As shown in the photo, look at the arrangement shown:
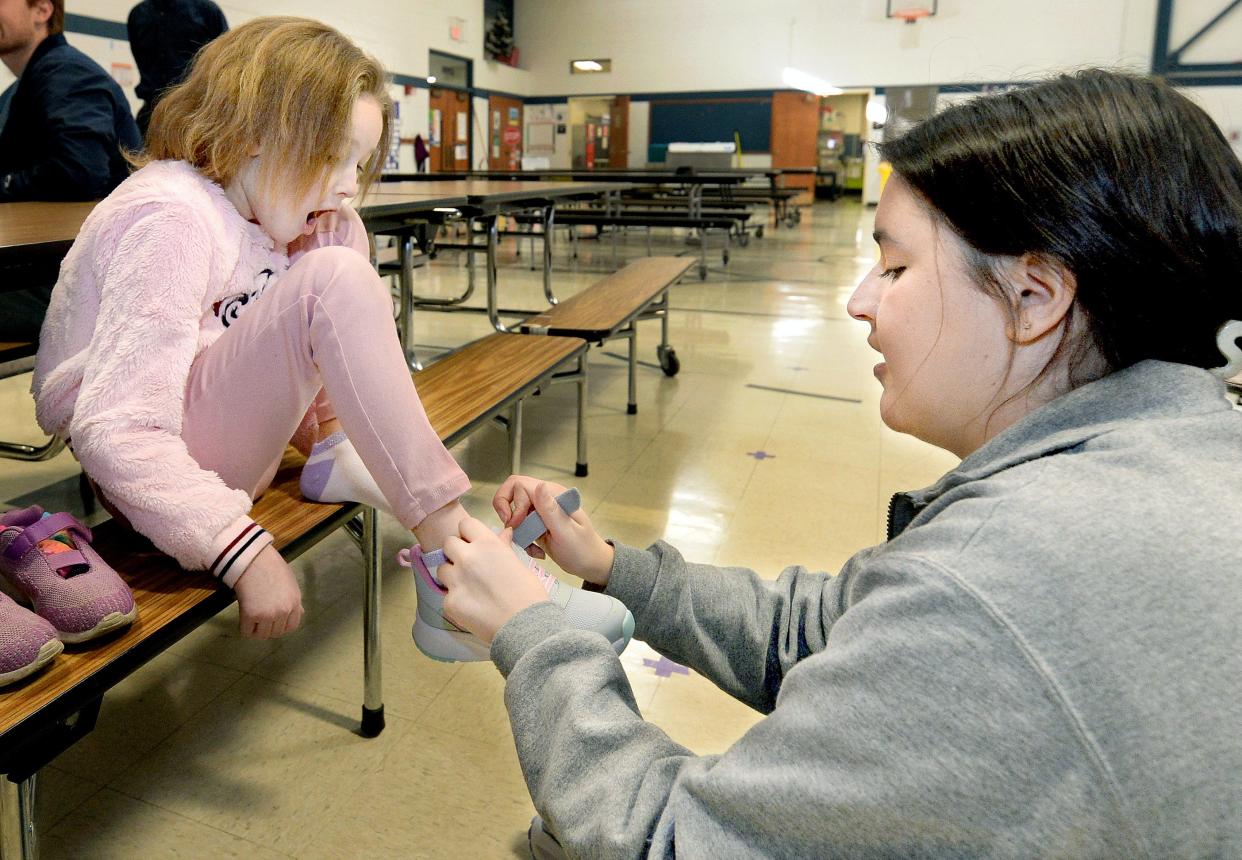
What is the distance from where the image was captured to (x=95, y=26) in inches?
292

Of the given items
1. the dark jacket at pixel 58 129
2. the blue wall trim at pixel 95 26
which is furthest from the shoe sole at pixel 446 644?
the blue wall trim at pixel 95 26

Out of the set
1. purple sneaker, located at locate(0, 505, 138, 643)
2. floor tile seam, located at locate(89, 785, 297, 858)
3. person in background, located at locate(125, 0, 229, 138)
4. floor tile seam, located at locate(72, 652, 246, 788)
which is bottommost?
floor tile seam, located at locate(89, 785, 297, 858)

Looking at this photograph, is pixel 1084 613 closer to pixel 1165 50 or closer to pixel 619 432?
pixel 619 432

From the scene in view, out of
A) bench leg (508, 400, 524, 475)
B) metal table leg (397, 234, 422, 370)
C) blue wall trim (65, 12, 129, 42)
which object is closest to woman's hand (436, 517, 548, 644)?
bench leg (508, 400, 524, 475)

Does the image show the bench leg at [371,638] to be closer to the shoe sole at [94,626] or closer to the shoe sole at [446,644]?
A: the shoe sole at [446,644]

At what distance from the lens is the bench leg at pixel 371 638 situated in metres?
1.36

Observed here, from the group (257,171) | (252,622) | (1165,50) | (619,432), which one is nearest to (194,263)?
(257,171)

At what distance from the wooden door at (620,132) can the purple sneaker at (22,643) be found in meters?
15.5

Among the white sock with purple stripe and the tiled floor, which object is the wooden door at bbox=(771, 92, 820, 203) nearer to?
the tiled floor

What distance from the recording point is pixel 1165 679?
408mm

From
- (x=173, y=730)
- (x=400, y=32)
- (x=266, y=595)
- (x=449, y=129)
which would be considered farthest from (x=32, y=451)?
(x=449, y=129)

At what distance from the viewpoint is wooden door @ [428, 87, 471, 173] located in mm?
12883

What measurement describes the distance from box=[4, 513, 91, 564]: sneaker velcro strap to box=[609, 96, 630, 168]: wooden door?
15377mm

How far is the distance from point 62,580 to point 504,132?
15399mm
